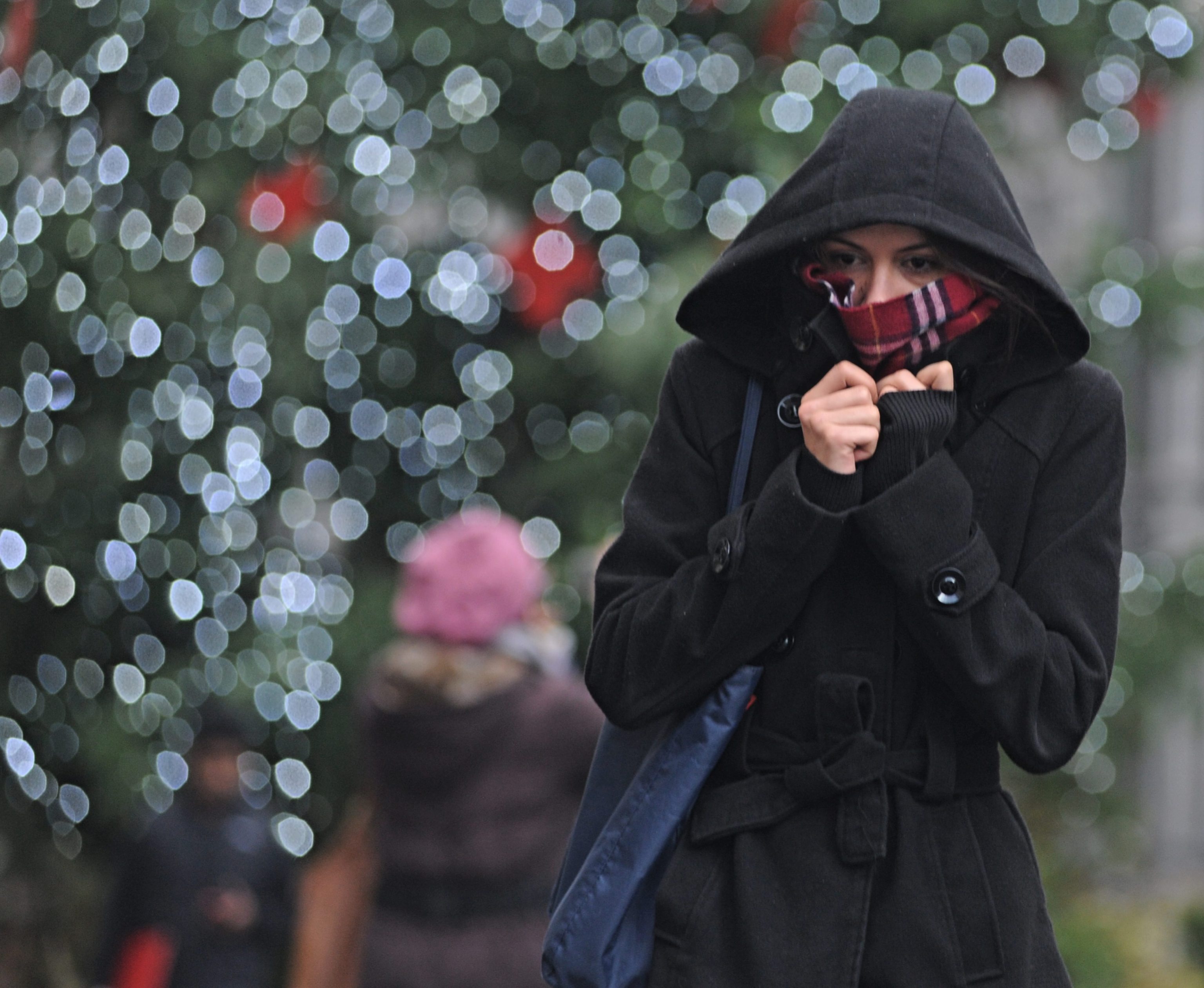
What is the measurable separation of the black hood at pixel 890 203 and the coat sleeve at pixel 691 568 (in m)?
0.13

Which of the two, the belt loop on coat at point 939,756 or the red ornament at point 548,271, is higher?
the red ornament at point 548,271

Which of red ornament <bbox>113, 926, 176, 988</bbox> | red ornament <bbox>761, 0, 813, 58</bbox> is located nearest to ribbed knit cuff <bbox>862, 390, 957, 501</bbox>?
red ornament <bbox>761, 0, 813, 58</bbox>

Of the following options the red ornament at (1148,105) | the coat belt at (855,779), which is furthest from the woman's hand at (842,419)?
the red ornament at (1148,105)

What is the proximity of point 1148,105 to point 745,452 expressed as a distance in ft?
14.9

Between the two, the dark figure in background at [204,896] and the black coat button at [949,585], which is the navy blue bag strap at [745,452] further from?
the dark figure in background at [204,896]

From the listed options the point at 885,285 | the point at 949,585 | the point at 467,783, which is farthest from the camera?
the point at 467,783

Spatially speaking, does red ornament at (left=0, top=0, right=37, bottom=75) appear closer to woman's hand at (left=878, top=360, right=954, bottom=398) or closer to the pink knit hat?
the pink knit hat

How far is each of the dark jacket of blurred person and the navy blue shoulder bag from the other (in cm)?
233

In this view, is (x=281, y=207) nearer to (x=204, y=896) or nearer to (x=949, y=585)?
(x=204, y=896)

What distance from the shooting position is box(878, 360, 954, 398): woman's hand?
188 cm

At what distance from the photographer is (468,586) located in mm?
4484

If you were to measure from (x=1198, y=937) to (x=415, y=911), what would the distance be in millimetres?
4526

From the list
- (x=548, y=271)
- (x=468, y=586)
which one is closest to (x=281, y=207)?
(x=548, y=271)

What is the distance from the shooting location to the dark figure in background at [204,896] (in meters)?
5.32
